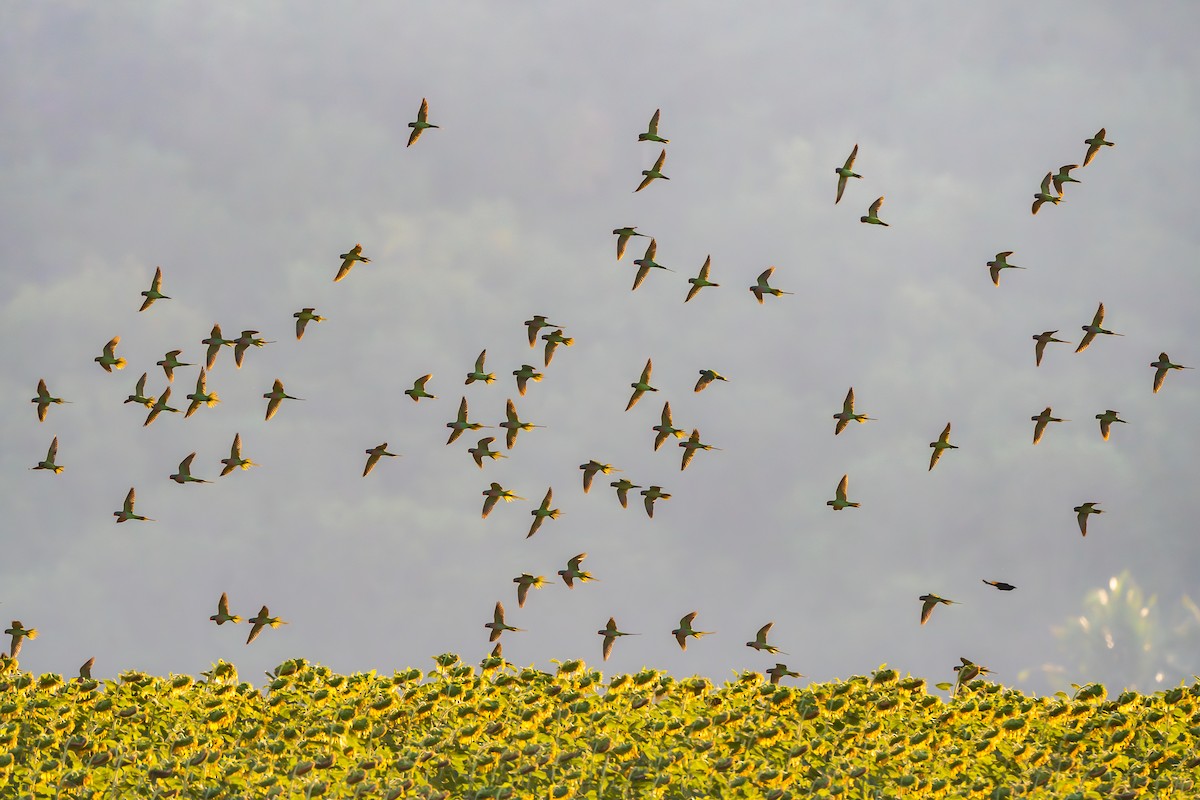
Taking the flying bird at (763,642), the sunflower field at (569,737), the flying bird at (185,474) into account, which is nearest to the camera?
the sunflower field at (569,737)

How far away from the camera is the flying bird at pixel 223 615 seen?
30500 millimetres

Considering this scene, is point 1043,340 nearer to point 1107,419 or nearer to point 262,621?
point 1107,419

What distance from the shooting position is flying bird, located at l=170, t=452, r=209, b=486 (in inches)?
1532

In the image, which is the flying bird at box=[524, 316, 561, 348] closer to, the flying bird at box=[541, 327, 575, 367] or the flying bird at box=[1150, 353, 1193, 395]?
the flying bird at box=[541, 327, 575, 367]

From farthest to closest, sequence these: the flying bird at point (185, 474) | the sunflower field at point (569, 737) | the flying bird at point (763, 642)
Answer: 1. the flying bird at point (185, 474)
2. the flying bird at point (763, 642)
3. the sunflower field at point (569, 737)

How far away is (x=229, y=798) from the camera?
21125mm

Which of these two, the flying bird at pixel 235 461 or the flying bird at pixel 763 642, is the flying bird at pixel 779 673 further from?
the flying bird at pixel 235 461

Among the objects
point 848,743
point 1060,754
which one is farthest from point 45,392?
point 1060,754

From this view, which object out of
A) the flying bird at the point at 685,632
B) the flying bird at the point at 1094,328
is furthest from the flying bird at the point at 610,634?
the flying bird at the point at 1094,328

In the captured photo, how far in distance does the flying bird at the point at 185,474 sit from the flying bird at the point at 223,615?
878 cm

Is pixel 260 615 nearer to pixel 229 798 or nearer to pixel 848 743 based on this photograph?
pixel 229 798

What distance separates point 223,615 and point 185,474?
9460 mm

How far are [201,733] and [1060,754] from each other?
13.9 meters

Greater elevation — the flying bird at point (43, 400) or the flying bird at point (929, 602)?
the flying bird at point (43, 400)
